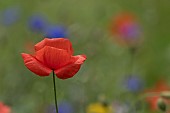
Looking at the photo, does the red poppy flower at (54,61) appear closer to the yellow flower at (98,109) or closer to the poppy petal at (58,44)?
the poppy petal at (58,44)

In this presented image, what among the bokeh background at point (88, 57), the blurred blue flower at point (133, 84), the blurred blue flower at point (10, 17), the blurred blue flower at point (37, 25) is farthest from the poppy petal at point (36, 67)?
the blurred blue flower at point (10, 17)

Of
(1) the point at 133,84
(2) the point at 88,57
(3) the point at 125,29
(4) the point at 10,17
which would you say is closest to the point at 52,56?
(1) the point at 133,84

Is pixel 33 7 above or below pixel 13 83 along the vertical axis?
above

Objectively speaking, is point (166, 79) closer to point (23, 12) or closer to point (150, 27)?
point (150, 27)

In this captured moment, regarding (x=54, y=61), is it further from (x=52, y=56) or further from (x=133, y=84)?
(x=133, y=84)

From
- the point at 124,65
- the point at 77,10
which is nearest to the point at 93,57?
the point at 124,65

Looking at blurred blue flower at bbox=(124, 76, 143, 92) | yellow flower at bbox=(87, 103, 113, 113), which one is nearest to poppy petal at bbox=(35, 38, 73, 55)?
yellow flower at bbox=(87, 103, 113, 113)
